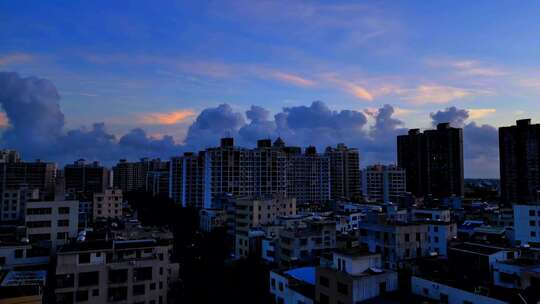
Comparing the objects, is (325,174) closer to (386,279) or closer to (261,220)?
(261,220)

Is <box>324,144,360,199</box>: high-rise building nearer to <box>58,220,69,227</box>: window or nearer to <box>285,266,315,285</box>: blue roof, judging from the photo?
<box>58,220,69,227</box>: window

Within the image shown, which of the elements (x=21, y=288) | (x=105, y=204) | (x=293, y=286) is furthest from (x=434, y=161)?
(x=21, y=288)

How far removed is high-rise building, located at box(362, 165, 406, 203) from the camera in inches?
4094

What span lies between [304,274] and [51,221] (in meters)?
24.1

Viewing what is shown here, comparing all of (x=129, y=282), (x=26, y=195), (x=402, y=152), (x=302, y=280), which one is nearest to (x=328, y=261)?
(x=302, y=280)

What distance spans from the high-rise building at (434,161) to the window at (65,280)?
100734 millimetres

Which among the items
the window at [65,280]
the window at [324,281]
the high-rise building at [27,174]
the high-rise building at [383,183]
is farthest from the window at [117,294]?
the high-rise building at [27,174]

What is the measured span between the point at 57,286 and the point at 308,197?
82.2 m

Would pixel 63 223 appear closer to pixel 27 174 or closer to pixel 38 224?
pixel 38 224

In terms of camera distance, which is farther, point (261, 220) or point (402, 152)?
point (402, 152)

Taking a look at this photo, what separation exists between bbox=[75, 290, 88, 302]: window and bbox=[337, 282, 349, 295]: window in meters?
16.0

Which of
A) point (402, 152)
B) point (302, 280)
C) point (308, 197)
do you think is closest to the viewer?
point (302, 280)

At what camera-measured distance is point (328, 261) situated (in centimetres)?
2836

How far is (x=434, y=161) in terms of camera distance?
114m
